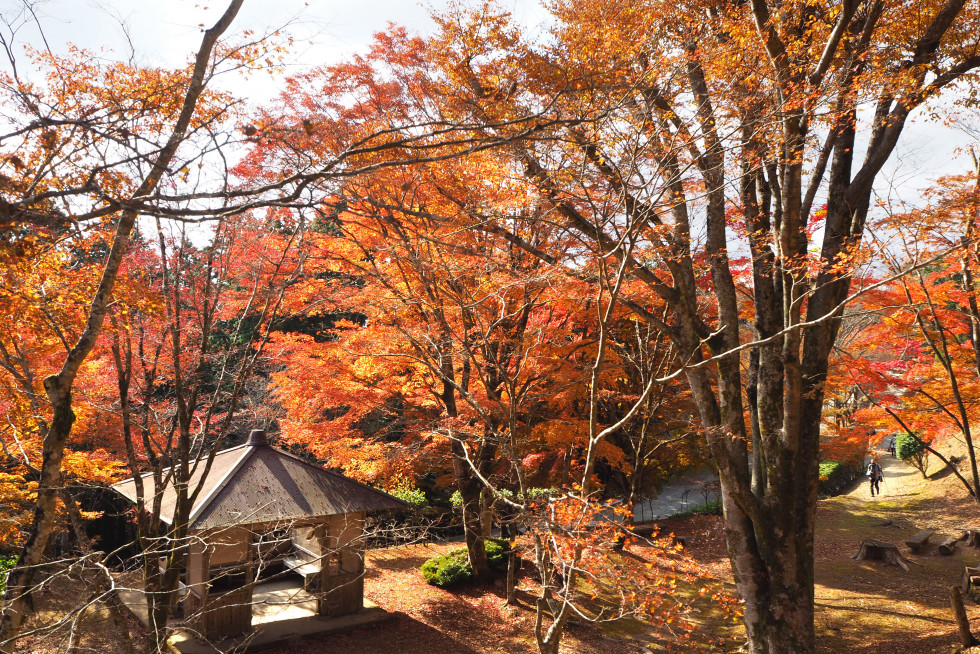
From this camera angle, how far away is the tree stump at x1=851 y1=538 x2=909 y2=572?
45.8 feet

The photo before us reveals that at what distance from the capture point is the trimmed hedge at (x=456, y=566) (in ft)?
40.5

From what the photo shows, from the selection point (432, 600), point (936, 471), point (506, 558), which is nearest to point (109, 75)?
point (432, 600)

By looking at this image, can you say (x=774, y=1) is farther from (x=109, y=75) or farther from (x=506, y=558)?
(x=506, y=558)

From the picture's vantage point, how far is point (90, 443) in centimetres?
1342

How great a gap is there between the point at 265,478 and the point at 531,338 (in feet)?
17.6

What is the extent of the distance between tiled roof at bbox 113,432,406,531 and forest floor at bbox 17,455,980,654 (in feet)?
6.67

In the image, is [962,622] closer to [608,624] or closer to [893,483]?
[608,624]

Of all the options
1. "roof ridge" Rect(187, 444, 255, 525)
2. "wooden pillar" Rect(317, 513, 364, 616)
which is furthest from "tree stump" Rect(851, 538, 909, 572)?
"roof ridge" Rect(187, 444, 255, 525)

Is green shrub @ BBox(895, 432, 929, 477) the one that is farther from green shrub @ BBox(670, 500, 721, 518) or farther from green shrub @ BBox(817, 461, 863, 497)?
green shrub @ BBox(670, 500, 721, 518)

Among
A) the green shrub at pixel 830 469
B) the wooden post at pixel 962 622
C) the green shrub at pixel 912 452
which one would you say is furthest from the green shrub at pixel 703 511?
the wooden post at pixel 962 622

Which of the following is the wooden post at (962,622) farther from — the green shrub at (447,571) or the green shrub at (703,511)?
the green shrub at (703,511)

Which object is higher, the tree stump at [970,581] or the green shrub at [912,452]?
the green shrub at [912,452]

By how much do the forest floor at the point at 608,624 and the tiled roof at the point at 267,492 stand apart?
2.03 m

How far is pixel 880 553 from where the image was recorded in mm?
14422
